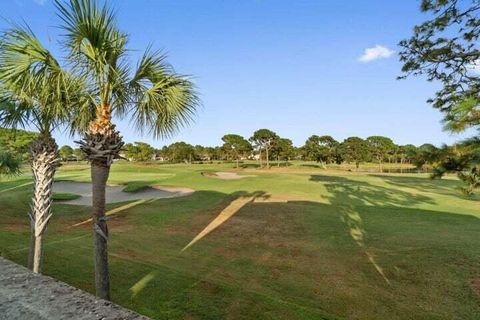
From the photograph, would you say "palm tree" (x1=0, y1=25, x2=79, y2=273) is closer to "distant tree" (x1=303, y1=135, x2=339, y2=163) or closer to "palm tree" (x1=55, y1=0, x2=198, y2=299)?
"palm tree" (x1=55, y1=0, x2=198, y2=299)

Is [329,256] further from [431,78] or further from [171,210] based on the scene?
[171,210]

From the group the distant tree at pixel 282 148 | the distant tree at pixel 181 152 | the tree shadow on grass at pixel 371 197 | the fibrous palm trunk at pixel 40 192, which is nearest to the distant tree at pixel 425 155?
the fibrous palm trunk at pixel 40 192

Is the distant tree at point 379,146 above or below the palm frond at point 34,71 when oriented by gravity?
above

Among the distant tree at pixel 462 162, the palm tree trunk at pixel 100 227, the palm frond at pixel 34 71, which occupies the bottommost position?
the palm tree trunk at pixel 100 227

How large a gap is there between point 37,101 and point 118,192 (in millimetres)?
20454

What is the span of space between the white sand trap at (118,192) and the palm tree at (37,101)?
50.5ft

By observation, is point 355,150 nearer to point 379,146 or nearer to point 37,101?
point 379,146

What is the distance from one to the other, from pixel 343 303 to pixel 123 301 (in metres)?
4.69

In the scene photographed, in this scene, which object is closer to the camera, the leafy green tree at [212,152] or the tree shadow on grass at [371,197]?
the tree shadow on grass at [371,197]

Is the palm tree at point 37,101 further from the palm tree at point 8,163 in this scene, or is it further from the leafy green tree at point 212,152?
the leafy green tree at point 212,152

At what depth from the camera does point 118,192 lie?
2633 centimetres

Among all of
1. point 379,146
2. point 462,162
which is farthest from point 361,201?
point 379,146

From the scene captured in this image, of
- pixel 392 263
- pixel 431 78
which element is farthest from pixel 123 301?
pixel 392 263

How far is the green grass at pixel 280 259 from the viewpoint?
23.6ft
